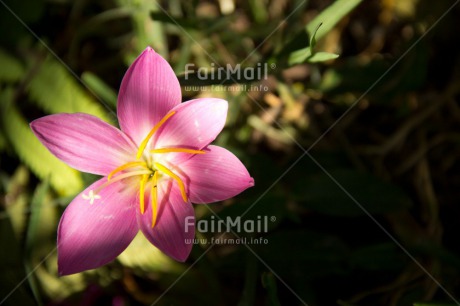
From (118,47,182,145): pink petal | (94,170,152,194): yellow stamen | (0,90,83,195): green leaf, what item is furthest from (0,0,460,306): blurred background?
(94,170,152,194): yellow stamen

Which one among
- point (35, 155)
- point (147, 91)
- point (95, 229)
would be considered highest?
point (147, 91)

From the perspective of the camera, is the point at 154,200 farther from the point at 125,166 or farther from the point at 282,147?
the point at 282,147

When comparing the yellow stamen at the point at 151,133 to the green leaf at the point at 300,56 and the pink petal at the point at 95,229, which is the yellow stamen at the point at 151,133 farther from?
the green leaf at the point at 300,56

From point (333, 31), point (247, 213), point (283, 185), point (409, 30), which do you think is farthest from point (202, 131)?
point (409, 30)

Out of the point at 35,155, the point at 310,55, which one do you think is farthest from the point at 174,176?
the point at 35,155

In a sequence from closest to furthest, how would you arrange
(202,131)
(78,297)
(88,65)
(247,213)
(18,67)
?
(202,131) → (247,213) → (78,297) → (18,67) → (88,65)

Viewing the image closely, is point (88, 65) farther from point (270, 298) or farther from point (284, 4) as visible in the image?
point (270, 298)
